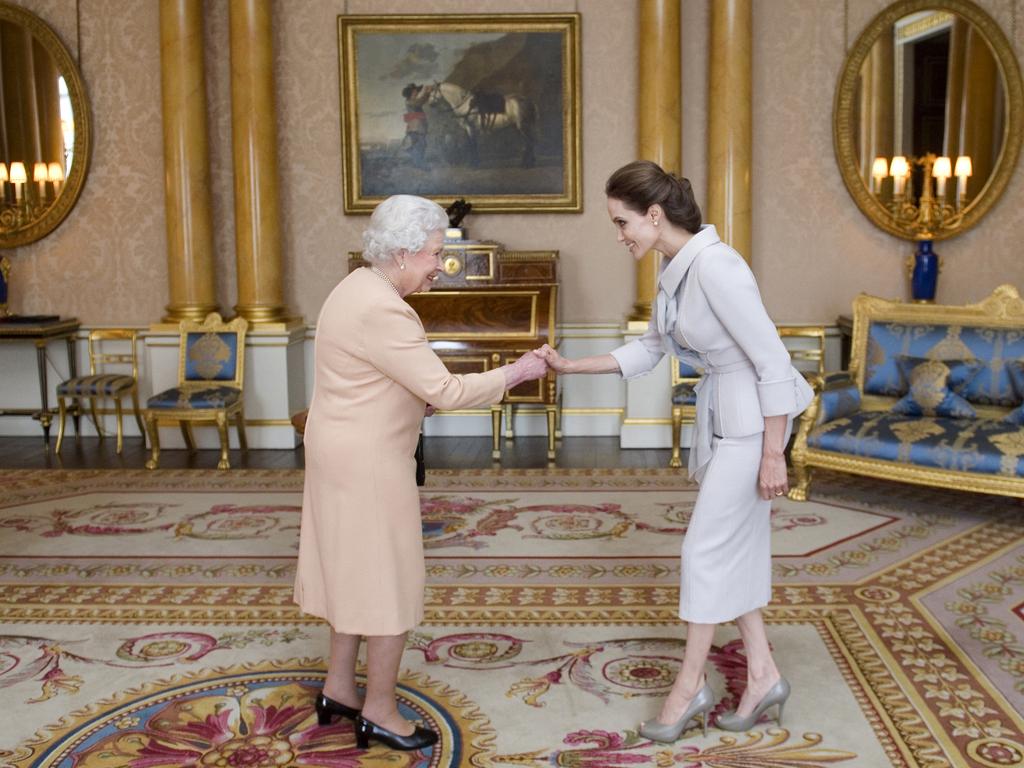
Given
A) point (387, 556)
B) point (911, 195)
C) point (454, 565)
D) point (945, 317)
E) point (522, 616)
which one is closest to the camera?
point (387, 556)

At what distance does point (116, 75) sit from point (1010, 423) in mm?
6393

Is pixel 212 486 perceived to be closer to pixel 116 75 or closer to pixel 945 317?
pixel 116 75

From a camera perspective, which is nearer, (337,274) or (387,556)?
(387,556)

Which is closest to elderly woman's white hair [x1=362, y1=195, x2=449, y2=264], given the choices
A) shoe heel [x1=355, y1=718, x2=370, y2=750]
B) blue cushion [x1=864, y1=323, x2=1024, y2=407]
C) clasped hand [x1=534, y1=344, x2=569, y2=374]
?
clasped hand [x1=534, y1=344, x2=569, y2=374]

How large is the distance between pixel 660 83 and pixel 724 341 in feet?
16.5

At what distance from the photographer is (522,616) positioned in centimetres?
410

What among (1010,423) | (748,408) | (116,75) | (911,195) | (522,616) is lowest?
(522,616)

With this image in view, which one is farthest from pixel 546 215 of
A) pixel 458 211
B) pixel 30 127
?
pixel 30 127

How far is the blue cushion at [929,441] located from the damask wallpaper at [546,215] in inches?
91.7

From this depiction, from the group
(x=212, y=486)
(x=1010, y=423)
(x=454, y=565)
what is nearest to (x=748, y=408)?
(x=454, y=565)

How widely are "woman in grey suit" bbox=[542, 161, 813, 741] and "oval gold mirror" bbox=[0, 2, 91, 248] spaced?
6.24 m

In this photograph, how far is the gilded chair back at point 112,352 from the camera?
7.80 metres

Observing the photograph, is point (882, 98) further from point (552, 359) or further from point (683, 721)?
point (683, 721)

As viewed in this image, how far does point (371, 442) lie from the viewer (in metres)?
2.78
